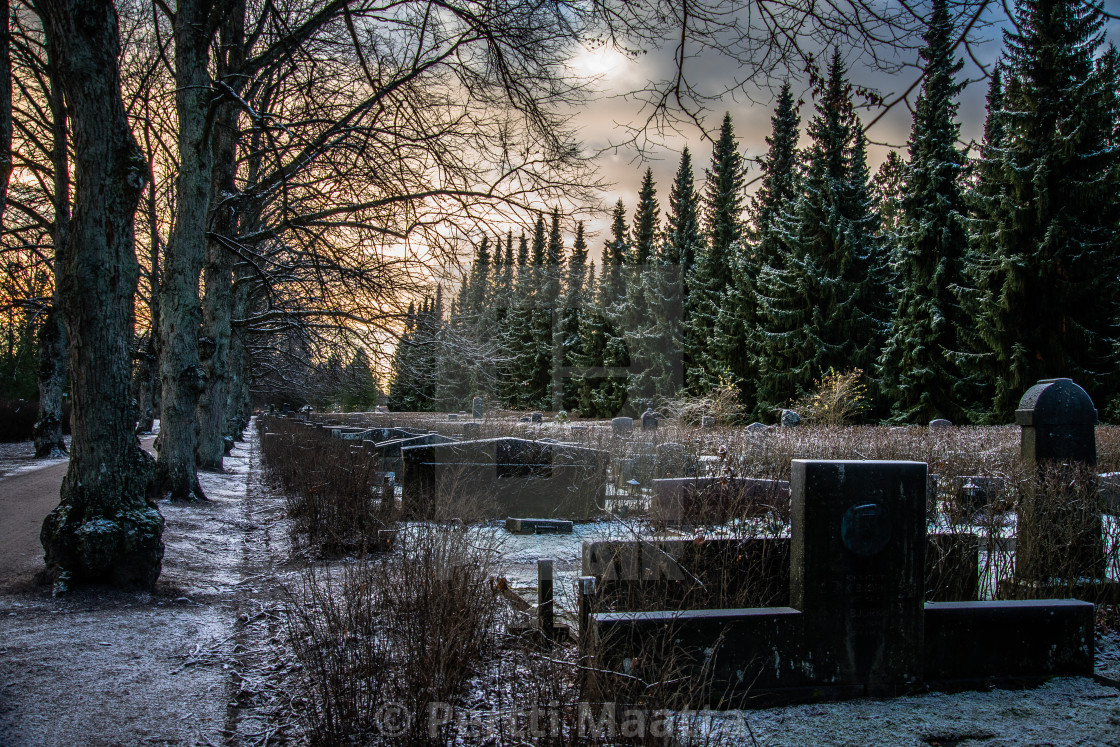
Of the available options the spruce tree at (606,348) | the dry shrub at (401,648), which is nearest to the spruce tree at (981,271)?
the spruce tree at (606,348)

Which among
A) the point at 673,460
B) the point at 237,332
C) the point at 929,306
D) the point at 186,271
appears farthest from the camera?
the point at 929,306

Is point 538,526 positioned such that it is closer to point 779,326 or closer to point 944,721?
point 944,721

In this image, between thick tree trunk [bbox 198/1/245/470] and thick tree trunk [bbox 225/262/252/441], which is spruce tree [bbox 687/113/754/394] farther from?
thick tree trunk [bbox 198/1/245/470]

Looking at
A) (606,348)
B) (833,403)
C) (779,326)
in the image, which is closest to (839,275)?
(779,326)

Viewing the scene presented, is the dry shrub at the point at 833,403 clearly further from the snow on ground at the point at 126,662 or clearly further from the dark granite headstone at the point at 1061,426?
the snow on ground at the point at 126,662

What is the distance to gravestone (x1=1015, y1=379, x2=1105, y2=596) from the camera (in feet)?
16.7

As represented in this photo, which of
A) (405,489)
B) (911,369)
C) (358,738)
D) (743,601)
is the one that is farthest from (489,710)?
(911,369)

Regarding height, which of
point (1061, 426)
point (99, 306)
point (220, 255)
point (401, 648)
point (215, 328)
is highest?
point (220, 255)

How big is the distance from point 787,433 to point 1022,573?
9.41 metres

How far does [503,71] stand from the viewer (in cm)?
605

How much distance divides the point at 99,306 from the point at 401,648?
3754mm

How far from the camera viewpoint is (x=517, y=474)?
33.2 ft

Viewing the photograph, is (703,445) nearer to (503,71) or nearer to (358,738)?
(503,71)

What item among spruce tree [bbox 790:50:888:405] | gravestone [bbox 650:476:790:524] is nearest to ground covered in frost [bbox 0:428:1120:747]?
gravestone [bbox 650:476:790:524]
